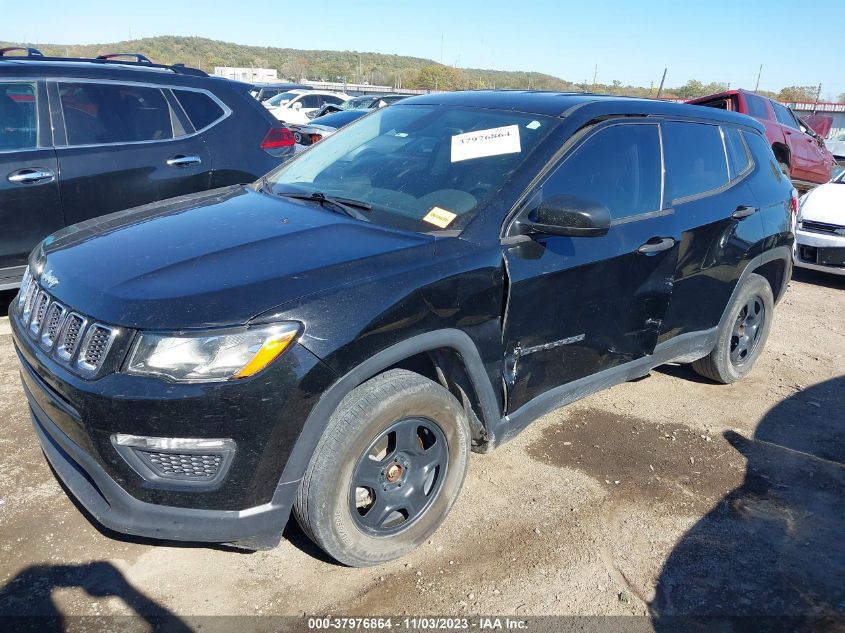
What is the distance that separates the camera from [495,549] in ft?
9.41

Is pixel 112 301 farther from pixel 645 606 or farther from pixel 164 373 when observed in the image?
pixel 645 606

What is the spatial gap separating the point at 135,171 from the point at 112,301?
126 inches

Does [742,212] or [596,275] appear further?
[742,212]

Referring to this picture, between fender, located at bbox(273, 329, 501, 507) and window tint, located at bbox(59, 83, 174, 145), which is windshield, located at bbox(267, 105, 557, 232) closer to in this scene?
fender, located at bbox(273, 329, 501, 507)

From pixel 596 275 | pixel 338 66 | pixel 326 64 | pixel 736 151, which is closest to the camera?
pixel 596 275

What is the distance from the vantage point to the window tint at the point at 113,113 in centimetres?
485

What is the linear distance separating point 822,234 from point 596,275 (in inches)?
217

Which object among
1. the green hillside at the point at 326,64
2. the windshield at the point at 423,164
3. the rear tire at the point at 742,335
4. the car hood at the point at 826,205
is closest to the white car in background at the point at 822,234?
the car hood at the point at 826,205

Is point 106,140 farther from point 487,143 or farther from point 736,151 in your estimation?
point 736,151

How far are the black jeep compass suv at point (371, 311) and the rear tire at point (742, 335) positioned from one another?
44 cm

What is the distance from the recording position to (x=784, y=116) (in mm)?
11562

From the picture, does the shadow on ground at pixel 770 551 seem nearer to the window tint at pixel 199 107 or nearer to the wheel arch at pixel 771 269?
the wheel arch at pixel 771 269

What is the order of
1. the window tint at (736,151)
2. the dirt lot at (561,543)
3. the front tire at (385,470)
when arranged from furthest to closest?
1. the window tint at (736,151)
2. the dirt lot at (561,543)
3. the front tire at (385,470)

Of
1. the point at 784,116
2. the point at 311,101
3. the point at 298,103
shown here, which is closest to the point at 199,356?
the point at 784,116
